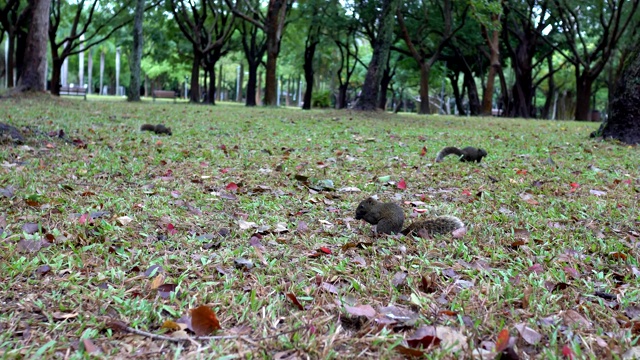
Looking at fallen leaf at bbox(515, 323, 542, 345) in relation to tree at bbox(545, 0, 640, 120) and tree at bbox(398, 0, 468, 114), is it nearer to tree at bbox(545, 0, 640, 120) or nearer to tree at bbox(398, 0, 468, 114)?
tree at bbox(398, 0, 468, 114)

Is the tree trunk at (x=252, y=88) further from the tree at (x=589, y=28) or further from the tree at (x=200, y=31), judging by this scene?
the tree at (x=589, y=28)

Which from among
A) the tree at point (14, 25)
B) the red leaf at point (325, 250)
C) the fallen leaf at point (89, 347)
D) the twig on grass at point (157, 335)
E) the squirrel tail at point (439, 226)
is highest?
the tree at point (14, 25)

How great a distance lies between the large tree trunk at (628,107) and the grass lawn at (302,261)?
362cm

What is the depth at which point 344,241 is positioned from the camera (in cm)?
299

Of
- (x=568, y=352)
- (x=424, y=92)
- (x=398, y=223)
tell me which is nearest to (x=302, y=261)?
(x=398, y=223)

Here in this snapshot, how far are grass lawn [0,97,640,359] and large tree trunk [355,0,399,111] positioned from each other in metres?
8.69

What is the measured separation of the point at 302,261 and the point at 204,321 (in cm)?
84

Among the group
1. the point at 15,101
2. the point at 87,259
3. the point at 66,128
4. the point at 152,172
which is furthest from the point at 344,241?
the point at 15,101

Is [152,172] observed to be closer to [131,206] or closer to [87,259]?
[131,206]

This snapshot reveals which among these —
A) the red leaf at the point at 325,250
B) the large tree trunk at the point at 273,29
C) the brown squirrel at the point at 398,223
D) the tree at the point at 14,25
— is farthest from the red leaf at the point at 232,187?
the tree at the point at 14,25

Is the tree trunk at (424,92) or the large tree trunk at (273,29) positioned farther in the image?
the tree trunk at (424,92)

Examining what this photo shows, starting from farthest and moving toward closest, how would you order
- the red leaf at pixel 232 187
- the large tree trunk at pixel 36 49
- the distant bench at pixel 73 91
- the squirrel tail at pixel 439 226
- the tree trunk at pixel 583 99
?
the distant bench at pixel 73 91
the tree trunk at pixel 583 99
the large tree trunk at pixel 36 49
the red leaf at pixel 232 187
the squirrel tail at pixel 439 226

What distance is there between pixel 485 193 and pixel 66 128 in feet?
19.7

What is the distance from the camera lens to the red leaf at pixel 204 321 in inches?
72.4
